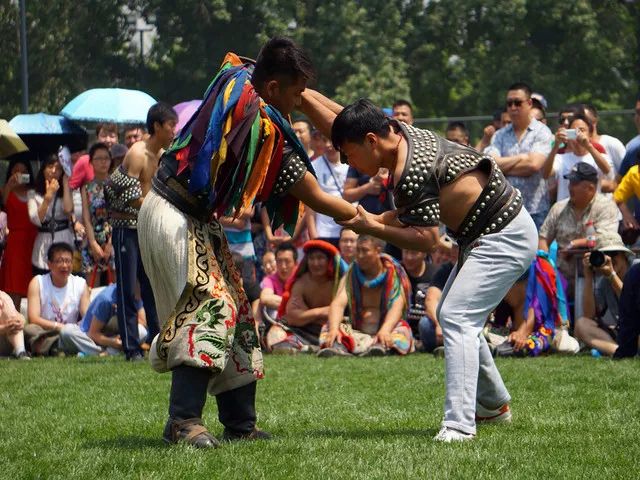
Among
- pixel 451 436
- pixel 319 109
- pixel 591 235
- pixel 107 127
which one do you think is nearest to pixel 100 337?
pixel 107 127

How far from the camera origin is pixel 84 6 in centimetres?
3581

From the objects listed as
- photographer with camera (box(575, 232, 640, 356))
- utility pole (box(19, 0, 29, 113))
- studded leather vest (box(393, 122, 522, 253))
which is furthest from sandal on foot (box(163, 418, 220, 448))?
utility pole (box(19, 0, 29, 113))

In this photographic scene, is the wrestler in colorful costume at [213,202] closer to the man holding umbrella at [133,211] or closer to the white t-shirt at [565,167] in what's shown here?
the man holding umbrella at [133,211]

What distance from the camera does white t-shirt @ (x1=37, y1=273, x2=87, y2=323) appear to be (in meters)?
13.3

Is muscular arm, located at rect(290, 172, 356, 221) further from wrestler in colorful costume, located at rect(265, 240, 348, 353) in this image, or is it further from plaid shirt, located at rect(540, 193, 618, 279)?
wrestler in colorful costume, located at rect(265, 240, 348, 353)

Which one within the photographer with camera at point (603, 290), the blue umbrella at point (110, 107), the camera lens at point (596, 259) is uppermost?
the blue umbrella at point (110, 107)

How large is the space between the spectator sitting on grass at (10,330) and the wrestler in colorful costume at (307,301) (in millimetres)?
2505

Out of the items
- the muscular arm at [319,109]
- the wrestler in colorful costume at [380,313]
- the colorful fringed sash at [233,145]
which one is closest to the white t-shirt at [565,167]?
the wrestler in colorful costume at [380,313]

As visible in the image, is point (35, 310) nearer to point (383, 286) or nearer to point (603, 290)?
point (383, 286)

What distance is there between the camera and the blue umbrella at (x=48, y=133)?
51.4 feet

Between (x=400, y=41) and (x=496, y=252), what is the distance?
3405 centimetres

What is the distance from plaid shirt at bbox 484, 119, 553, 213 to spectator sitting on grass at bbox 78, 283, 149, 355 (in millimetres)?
4037

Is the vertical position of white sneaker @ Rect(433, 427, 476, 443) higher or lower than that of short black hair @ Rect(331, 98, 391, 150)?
lower

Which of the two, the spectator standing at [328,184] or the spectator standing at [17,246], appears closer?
the spectator standing at [328,184]
